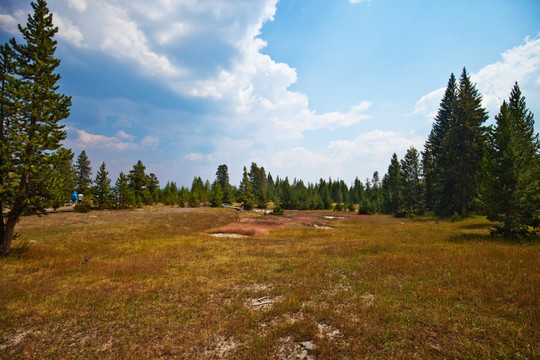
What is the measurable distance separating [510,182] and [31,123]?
35944 millimetres

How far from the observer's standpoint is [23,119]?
45.7 ft

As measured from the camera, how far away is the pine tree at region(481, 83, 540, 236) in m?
17.2

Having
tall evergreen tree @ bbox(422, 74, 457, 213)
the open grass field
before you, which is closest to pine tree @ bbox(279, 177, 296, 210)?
tall evergreen tree @ bbox(422, 74, 457, 213)

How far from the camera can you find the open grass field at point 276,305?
235 inches

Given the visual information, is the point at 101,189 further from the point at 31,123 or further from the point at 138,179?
the point at 31,123

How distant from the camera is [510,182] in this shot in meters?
18.1

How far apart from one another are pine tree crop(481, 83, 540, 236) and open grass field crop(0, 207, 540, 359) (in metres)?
3.73

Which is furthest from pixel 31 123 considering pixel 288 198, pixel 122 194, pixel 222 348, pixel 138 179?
pixel 288 198

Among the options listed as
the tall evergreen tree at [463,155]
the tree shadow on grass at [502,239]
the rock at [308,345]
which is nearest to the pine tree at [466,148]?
the tall evergreen tree at [463,155]

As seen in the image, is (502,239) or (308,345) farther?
(502,239)

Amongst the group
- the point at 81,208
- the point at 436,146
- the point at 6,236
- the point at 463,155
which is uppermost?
the point at 436,146

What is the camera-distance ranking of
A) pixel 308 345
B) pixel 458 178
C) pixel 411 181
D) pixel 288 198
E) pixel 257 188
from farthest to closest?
1. pixel 288 198
2. pixel 257 188
3. pixel 411 181
4. pixel 458 178
5. pixel 308 345

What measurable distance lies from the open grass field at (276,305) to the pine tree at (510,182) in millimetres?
3732

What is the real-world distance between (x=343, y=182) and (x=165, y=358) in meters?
140
